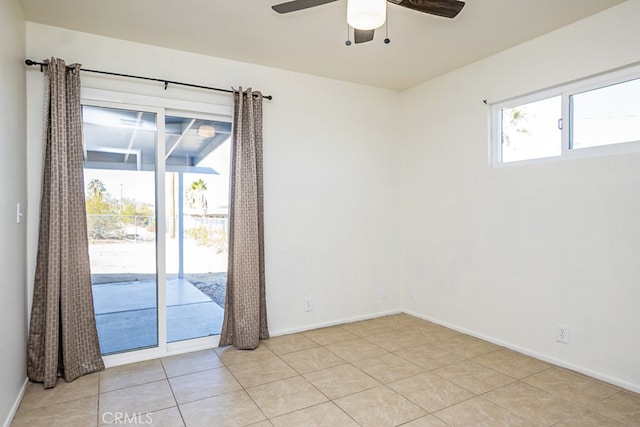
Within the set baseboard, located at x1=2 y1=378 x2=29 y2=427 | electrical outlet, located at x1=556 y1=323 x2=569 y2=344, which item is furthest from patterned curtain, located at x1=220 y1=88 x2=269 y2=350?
electrical outlet, located at x1=556 y1=323 x2=569 y2=344

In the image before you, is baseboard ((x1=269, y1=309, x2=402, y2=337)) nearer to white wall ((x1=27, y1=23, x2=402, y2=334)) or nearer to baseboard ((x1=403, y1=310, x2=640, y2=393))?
white wall ((x1=27, y1=23, x2=402, y2=334))

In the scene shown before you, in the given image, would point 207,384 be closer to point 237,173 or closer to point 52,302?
point 52,302

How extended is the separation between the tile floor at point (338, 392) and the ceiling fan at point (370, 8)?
2068mm

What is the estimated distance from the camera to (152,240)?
314 cm

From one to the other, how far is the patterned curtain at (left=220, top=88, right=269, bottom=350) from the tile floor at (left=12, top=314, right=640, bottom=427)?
19 centimetres

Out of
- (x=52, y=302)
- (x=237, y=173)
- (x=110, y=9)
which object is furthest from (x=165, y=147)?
(x=52, y=302)

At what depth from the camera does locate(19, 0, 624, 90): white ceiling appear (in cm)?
253

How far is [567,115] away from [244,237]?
2682 millimetres

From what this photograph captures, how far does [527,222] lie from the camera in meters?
3.12

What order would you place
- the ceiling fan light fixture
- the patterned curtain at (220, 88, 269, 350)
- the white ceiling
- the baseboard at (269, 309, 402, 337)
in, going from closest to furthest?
the ceiling fan light fixture, the white ceiling, the patterned curtain at (220, 88, 269, 350), the baseboard at (269, 309, 402, 337)

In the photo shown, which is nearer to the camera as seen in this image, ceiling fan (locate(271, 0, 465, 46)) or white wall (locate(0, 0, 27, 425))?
ceiling fan (locate(271, 0, 465, 46))

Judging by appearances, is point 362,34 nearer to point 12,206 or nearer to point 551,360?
point 12,206

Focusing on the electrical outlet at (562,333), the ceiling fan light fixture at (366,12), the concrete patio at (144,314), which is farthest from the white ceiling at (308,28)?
the electrical outlet at (562,333)

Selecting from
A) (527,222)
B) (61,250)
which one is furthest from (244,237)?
(527,222)
